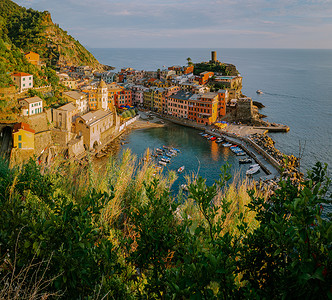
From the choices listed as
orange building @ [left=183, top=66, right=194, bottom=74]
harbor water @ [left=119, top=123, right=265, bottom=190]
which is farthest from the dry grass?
orange building @ [left=183, top=66, right=194, bottom=74]

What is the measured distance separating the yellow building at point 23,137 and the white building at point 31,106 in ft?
3.89

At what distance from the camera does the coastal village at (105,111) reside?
1474cm

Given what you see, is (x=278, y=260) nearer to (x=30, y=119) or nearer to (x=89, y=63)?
(x=30, y=119)

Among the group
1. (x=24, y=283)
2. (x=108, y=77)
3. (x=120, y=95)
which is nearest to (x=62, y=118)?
→ (x=120, y=95)

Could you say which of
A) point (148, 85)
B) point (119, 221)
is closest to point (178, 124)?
point (148, 85)

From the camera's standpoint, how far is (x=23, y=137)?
13.5 metres

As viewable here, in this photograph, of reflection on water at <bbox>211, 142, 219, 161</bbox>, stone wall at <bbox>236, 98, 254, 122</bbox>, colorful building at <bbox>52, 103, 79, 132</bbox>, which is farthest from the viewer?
stone wall at <bbox>236, 98, 254, 122</bbox>

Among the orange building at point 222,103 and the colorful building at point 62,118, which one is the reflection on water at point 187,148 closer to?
the colorful building at point 62,118

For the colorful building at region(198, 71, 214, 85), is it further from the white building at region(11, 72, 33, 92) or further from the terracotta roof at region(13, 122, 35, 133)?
the terracotta roof at region(13, 122, 35, 133)

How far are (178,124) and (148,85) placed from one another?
28.1 feet

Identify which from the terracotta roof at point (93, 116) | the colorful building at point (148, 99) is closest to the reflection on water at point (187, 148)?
the terracotta roof at point (93, 116)

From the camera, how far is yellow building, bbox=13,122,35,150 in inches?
523

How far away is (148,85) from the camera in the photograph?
104ft

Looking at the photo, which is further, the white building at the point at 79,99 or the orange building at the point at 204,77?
the orange building at the point at 204,77
